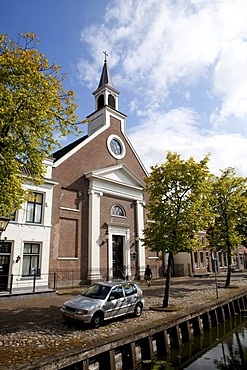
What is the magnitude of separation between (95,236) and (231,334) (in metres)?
12.8

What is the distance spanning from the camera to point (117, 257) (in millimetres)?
24828

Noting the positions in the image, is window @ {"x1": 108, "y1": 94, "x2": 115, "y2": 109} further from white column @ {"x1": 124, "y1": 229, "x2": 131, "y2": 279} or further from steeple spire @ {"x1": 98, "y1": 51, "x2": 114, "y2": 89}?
white column @ {"x1": 124, "y1": 229, "x2": 131, "y2": 279}

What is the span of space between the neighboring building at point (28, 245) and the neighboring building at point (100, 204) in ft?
3.14

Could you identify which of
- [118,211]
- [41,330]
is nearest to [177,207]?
[41,330]

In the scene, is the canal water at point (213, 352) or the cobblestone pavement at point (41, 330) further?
the canal water at point (213, 352)

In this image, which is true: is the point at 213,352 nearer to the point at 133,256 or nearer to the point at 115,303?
the point at 115,303

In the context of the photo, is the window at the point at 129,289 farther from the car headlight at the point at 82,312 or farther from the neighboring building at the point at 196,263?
the neighboring building at the point at 196,263

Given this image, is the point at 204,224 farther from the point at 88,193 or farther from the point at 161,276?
the point at 161,276

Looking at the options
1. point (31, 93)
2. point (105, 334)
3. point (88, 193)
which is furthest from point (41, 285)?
point (31, 93)

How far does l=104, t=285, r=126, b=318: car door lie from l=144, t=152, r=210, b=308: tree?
318 centimetres

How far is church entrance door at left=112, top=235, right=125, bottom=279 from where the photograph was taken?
24234mm

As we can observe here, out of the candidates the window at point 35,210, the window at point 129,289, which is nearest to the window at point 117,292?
the window at point 129,289

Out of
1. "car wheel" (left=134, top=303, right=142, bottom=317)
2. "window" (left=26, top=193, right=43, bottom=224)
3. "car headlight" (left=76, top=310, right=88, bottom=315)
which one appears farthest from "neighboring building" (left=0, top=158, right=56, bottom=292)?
"car wheel" (left=134, top=303, right=142, bottom=317)

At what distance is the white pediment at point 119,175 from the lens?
2405 centimetres
